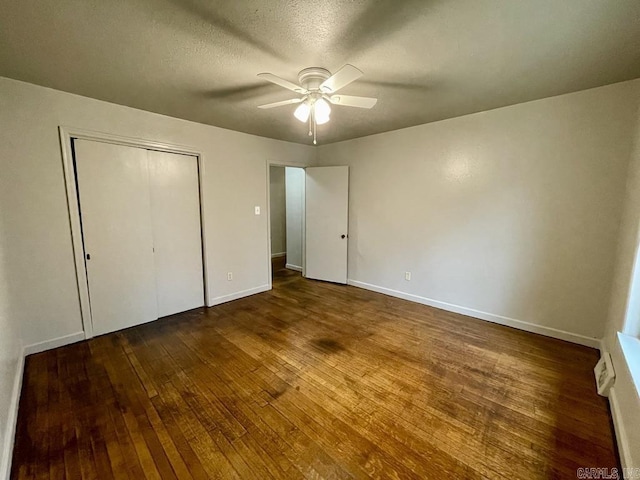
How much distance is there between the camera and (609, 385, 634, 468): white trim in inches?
54.7

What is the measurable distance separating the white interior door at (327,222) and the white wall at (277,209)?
6.80ft

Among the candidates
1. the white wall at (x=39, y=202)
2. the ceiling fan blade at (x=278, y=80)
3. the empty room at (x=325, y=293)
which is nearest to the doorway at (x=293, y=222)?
the empty room at (x=325, y=293)

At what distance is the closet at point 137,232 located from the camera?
2.69 meters

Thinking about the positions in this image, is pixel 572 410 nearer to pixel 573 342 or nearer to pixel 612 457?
pixel 612 457

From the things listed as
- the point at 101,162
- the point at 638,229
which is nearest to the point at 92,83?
the point at 101,162

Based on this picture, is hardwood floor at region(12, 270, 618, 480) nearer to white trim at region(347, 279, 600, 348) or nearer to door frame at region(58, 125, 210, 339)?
white trim at region(347, 279, 600, 348)

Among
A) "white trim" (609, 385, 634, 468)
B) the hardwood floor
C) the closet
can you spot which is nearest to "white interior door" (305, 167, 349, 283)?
the hardwood floor

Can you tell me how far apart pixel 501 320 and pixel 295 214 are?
4.19 metres

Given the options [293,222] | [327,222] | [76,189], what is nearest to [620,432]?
[327,222]

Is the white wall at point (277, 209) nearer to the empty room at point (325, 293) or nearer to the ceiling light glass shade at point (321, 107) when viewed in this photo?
the empty room at point (325, 293)

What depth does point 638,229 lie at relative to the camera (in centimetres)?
182

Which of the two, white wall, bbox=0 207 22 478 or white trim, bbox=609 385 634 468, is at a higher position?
white wall, bbox=0 207 22 478

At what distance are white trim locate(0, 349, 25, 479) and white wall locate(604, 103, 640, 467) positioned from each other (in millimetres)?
3138

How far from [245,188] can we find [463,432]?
3.58 metres
